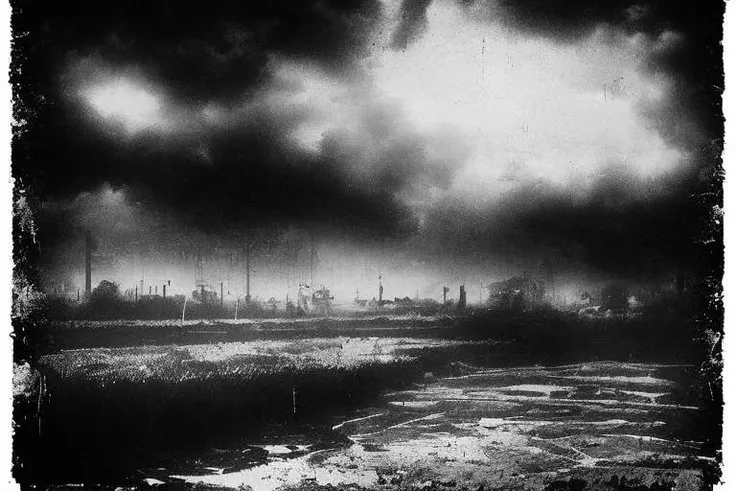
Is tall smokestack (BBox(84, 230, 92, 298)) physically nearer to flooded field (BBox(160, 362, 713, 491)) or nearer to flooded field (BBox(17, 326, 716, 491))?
flooded field (BBox(17, 326, 716, 491))

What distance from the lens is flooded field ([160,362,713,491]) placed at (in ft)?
14.3

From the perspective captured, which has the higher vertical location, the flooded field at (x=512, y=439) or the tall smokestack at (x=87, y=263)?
the tall smokestack at (x=87, y=263)

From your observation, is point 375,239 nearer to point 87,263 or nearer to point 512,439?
point 512,439

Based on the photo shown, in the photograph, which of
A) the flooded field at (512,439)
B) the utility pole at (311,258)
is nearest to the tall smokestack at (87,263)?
the flooded field at (512,439)

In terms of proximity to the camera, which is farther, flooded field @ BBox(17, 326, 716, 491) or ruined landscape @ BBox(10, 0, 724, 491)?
ruined landscape @ BBox(10, 0, 724, 491)

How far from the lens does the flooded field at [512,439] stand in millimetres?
4363

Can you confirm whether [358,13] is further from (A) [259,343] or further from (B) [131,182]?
(A) [259,343]

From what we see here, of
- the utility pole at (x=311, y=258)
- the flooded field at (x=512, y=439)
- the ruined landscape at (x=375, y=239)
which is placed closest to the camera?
the flooded field at (x=512, y=439)

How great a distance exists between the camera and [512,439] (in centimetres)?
452

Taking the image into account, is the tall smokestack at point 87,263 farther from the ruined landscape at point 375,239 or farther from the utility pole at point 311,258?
the utility pole at point 311,258

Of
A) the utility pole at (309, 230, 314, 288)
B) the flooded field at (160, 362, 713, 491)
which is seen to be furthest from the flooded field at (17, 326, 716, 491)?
the utility pole at (309, 230, 314, 288)

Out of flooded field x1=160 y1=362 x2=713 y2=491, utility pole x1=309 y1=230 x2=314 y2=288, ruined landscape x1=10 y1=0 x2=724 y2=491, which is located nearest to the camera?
flooded field x1=160 y1=362 x2=713 y2=491

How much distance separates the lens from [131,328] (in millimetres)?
4574

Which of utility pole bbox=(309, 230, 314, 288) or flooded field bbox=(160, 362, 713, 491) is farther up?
utility pole bbox=(309, 230, 314, 288)
